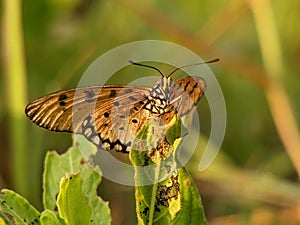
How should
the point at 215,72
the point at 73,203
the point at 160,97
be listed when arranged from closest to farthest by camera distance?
the point at 73,203 → the point at 160,97 → the point at 215,72

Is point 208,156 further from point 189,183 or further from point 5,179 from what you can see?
point 189,183

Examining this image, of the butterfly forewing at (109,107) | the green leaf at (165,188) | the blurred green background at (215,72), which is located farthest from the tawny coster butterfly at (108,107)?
the blurred green background at (215,72)

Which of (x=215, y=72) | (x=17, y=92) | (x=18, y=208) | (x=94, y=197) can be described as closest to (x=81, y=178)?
(x=94, y=197)

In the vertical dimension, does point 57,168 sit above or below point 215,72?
below

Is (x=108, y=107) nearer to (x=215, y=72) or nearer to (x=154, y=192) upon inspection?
(x=154, y=192)

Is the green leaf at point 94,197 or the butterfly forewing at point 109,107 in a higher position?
the butterfly forewing at point 109,107

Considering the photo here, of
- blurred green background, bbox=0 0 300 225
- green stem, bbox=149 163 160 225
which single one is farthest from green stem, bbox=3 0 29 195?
green stem, bbox=149 163 160 225

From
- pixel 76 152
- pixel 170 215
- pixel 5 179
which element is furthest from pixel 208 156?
pixel 170 215

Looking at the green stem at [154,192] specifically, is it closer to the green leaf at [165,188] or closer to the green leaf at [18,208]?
the green leaf at [165,188]
